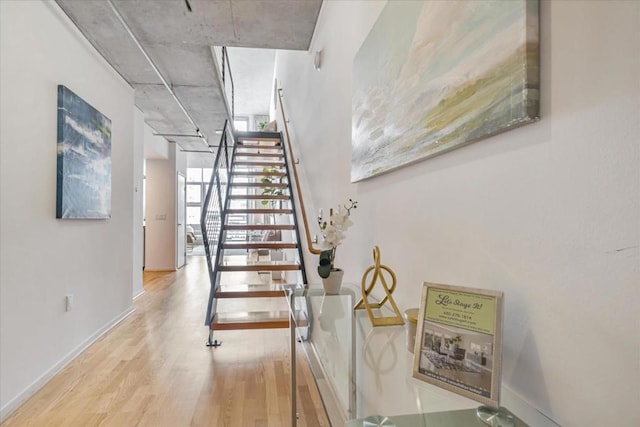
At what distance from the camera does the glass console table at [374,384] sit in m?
0.71

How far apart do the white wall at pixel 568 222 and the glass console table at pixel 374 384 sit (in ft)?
0.41

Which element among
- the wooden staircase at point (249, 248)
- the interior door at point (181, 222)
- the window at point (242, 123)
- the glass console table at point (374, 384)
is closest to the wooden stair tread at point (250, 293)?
the wooden staircase at point (249, 248)

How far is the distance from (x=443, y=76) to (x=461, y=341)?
71 cm

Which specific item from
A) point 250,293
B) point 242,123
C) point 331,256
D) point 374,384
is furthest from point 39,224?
point 242,123

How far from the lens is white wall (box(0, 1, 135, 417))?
2104 millimetres

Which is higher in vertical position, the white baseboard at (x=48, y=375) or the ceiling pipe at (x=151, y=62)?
the ceiling pipe at (x=151, y=62)

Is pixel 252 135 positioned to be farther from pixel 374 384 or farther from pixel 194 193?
pixel 194 193

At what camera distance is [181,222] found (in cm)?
846

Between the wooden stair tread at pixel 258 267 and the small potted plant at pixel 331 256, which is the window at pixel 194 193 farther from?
the small potted plant at pixel 331 256

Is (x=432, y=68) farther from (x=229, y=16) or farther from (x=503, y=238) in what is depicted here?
(x=229, y=16)

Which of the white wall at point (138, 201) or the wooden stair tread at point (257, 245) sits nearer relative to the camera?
the wooden stair tread at point (257, 245)

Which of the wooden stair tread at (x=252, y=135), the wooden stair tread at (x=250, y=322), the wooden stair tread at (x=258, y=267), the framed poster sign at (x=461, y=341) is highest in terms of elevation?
the wooden stair tread at (x=252, y=135)

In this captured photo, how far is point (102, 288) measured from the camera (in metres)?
3.52

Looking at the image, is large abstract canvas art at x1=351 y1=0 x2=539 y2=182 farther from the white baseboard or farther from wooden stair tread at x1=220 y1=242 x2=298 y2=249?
the white baseboard
